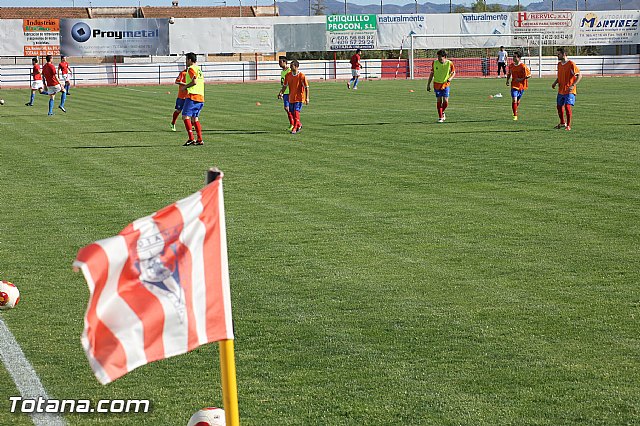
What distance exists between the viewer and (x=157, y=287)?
3842mm

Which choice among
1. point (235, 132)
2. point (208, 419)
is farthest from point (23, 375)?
point (235, 132)

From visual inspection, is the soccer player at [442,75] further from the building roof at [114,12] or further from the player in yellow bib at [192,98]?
the building roof at [114,12]

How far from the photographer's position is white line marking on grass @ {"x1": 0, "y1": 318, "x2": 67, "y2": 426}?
539cm

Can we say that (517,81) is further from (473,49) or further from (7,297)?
(473,49)

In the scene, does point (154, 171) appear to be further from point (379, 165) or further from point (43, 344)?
point (43, 344)

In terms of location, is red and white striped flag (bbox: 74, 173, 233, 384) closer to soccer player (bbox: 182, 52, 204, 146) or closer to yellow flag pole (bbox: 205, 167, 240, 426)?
yellow flag pole (bbox: 205, 167, 240, 426)

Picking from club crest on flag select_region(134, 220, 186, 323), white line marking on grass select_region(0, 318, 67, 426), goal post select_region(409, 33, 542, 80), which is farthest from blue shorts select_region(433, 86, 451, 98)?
goal post select_region(409, 33, 542, 80)

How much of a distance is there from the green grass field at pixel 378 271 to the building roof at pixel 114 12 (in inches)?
2493

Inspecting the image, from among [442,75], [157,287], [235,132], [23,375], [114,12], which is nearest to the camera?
[157,287]

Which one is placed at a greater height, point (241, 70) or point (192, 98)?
point (241, 70)

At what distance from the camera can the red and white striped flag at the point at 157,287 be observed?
3693 mm

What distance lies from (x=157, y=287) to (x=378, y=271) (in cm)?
510

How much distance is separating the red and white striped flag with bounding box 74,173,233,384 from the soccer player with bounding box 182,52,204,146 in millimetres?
16216

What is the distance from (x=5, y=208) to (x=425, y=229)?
5.39 m
